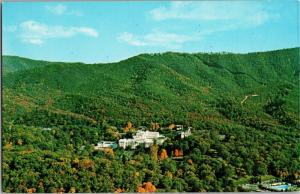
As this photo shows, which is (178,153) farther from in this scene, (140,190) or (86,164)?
(86,164)

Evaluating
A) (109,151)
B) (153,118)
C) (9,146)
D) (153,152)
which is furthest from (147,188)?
(9,146)

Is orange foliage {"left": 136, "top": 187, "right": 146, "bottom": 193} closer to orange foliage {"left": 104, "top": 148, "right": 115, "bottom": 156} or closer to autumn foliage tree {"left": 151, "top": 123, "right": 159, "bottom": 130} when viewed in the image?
orange foliage {"left": 104, "top": 148, "right": 115, "bottom": 156}

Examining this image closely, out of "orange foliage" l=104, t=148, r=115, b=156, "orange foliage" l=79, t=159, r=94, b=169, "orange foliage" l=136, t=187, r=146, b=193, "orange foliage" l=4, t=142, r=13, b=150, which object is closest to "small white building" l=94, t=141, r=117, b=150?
"orange foliage" l=104, t=148, r=115, b=156

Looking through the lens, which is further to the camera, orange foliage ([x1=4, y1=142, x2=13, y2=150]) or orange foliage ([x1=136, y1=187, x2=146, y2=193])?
orange foliage ([x1=4, y1=142, x2=13, y2=150])

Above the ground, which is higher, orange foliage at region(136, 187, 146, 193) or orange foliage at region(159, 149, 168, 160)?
orange foliage at region(159, 149, 168, 160)

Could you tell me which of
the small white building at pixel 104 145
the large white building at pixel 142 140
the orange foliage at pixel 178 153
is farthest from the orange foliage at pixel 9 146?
the orange foliage at pixel 178 153

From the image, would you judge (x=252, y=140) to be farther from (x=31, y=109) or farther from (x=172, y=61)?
(x=31, y=109)

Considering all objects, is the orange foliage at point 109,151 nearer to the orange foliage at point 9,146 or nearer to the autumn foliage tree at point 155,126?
the autumn foliage tree at point 155,126
